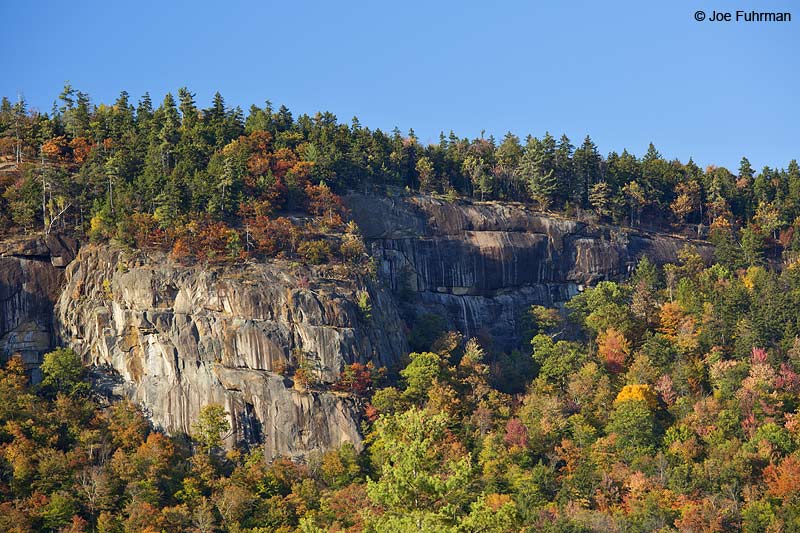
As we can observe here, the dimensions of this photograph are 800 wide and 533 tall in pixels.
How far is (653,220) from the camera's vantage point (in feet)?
390

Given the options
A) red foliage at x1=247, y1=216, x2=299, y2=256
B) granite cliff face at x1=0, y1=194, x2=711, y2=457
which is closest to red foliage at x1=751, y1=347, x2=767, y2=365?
granite cliff face at x1=0, y1=194, x2=711, y2=457

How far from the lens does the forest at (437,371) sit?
7262 centimetres

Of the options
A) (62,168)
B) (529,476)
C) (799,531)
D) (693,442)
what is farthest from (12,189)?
(799,531)

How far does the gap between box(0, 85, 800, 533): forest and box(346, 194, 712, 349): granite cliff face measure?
2696mm

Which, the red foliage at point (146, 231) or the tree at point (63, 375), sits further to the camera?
the red foliage at point (146, 231)

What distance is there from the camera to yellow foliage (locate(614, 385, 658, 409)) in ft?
278

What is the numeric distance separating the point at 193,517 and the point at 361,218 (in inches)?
1443

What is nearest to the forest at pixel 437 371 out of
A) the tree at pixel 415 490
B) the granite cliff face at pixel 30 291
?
the tree at pixel 415 490

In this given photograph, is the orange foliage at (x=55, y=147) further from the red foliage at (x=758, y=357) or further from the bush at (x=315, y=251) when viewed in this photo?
the red foliage at (x=758, y=357)

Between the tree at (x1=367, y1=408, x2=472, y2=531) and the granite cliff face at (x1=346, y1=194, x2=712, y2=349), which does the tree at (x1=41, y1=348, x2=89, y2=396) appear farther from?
the tree at (x1=367, y1=408, x2=472, y2=531)

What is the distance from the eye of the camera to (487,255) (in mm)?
105250

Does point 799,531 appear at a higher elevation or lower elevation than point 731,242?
lower

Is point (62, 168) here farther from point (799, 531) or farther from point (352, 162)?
point (799, 531)

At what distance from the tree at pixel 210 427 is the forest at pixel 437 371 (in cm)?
17
